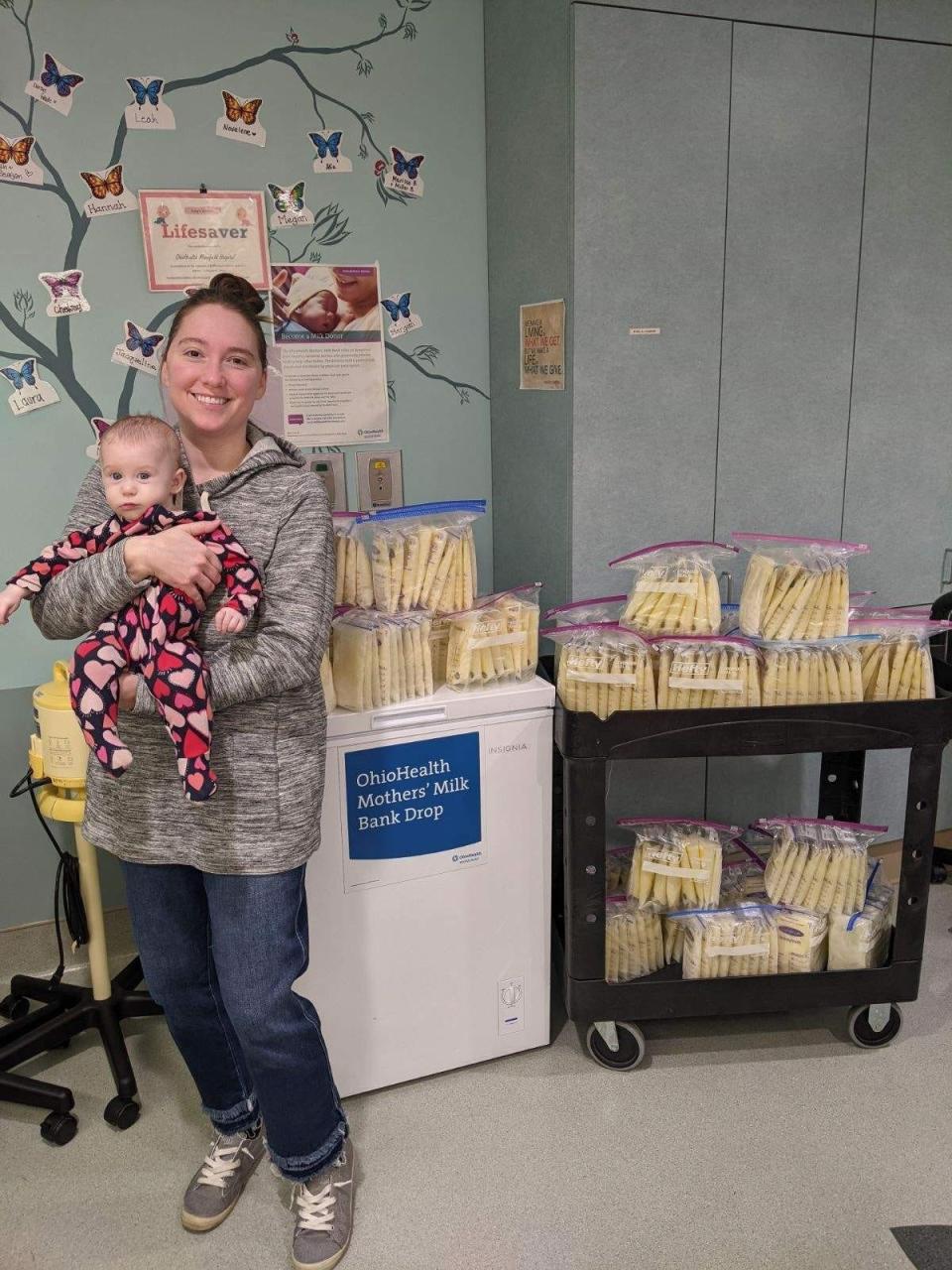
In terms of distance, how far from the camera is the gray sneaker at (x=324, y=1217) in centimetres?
172

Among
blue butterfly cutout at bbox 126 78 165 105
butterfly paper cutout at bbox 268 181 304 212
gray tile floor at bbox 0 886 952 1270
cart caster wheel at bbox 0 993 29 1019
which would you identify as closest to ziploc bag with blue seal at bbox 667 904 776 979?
gray tile floor at bbox 0 886 952 1270

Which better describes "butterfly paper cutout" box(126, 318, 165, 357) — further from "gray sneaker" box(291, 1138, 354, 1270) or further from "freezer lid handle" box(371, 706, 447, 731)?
"gray sneaker" box(291, 1138, 354, 1270)

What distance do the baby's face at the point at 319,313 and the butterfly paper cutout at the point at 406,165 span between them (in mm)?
363

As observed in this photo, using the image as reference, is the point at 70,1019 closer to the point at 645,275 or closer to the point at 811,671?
the point at 811,671

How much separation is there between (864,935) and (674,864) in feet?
1.44

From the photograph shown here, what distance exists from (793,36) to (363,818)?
2.05m

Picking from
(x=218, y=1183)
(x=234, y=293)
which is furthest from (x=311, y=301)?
(x=218, y=1183)

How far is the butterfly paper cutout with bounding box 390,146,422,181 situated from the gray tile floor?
219 centimetres

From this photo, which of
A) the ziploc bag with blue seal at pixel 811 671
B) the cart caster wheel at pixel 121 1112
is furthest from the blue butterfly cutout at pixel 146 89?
the cart caster wheel at pixel 121 1112

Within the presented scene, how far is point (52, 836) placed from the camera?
250 cm

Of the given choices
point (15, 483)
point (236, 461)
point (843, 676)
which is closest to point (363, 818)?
point (236, 461)

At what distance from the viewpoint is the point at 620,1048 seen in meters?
2.19

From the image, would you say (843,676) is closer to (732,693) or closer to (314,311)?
(732,693)

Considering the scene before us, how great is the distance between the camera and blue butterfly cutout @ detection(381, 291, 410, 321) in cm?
262
